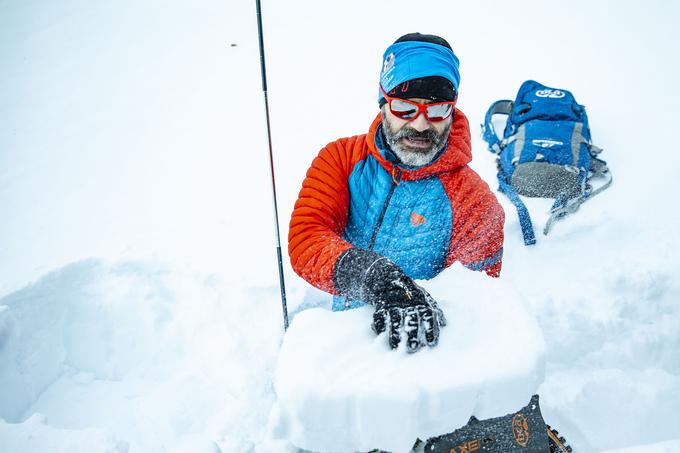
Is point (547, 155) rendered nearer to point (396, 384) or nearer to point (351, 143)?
point (351, 143)

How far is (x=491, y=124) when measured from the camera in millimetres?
4500

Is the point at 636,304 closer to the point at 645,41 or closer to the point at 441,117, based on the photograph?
the point at 441,117

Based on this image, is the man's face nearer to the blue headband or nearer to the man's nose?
the man's nose

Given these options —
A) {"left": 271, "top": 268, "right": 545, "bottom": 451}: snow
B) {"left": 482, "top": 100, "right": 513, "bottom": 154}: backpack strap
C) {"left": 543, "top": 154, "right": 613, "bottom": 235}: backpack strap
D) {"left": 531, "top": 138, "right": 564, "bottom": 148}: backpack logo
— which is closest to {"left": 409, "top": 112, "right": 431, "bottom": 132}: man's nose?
{"left": 271, "top": 268, "right": 545, "bottom": 451}: snow

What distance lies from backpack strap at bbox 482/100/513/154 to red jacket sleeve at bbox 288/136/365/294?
8.99ft

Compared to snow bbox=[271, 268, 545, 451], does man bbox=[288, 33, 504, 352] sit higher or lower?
higher

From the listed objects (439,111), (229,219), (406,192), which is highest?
(439,111)

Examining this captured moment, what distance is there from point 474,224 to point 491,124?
3.04 m

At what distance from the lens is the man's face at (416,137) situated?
1865 millimetres

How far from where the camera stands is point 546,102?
411 centimetres

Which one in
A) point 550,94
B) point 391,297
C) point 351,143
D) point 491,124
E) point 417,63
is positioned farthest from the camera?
point 491,124

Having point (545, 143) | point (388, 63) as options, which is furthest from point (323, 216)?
point (545, 143)

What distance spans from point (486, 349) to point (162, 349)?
2399 mm

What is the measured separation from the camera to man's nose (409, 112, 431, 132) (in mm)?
1845
